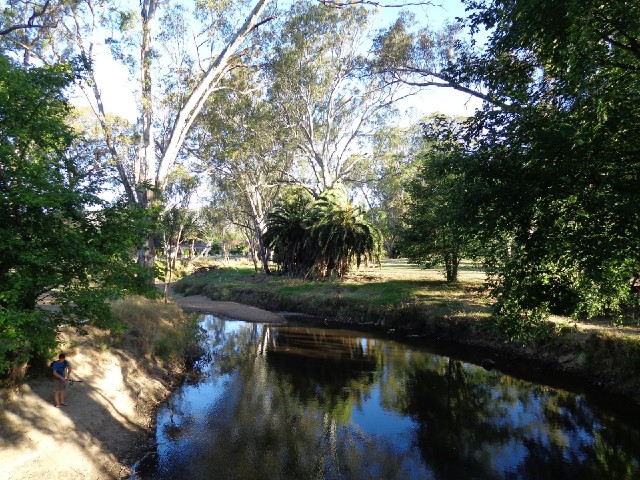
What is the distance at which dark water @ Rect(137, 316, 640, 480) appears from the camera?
29.3 ft

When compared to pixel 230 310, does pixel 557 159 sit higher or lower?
higher

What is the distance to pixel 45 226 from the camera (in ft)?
28.4

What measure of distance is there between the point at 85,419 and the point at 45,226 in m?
4.29

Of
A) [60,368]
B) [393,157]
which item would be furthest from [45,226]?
[393,157]

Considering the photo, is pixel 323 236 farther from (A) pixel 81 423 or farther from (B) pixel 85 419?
(A) pixel 81 423

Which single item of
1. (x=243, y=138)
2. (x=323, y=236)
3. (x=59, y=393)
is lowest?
(x=59, y=393)

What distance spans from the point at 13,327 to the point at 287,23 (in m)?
26.3

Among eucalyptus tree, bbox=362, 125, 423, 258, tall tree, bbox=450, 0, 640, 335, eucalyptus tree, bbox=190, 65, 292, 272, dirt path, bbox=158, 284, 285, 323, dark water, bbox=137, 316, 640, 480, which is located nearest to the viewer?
tall tree, bbox=450, 0, 640, 335

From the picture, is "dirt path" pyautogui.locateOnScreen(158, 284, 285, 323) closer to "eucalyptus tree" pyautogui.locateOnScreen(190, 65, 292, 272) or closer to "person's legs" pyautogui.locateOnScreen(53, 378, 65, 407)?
"eucalyptus tree" pyautogui.locateOnScreen(190, 65, 292, 272)

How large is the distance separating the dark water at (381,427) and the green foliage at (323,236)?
1562cm

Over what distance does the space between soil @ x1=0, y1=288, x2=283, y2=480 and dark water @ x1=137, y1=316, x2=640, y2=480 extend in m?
0.61

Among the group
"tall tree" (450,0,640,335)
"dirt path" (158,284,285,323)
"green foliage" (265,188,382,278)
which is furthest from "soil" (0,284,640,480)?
"green foliage" (265,188,382,278)

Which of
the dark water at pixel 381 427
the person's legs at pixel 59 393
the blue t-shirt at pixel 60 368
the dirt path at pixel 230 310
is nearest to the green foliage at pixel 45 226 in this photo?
the blue t-shirt at pixel 60 368

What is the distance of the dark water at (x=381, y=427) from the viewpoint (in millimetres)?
8945
